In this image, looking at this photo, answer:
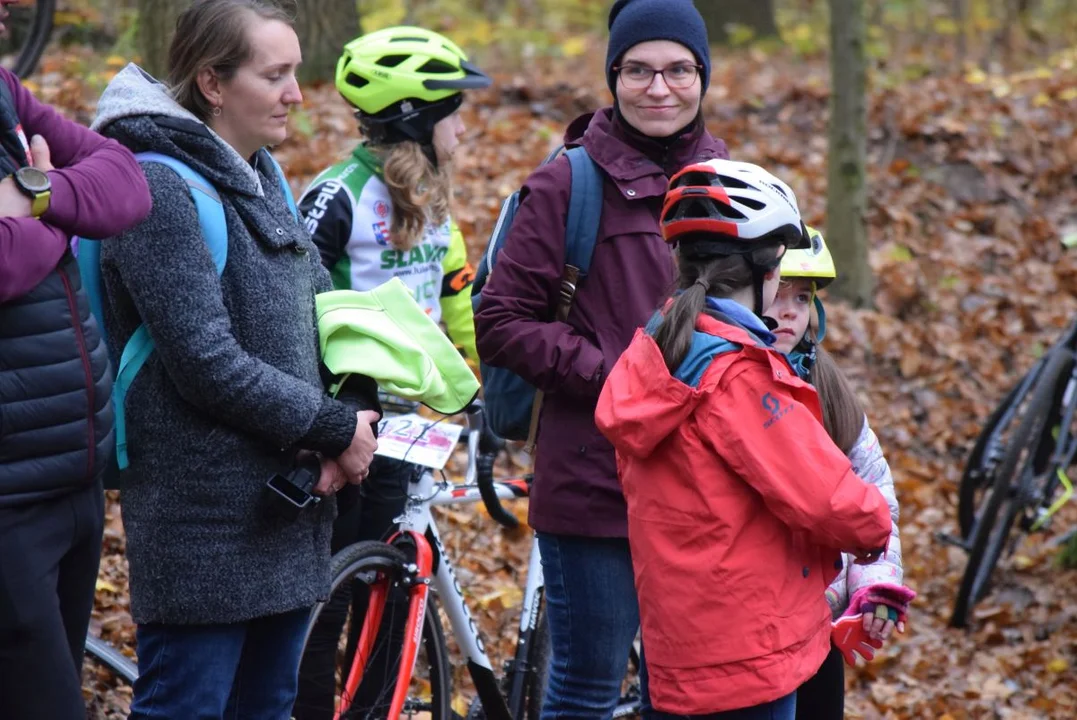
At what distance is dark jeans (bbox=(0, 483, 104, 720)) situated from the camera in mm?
2693

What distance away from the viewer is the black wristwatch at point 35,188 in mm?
2713

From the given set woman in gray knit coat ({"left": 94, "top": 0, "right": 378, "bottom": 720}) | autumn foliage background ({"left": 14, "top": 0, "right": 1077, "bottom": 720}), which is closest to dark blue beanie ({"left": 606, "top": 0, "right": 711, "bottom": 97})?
woman in gray knit coat ({"left": 94, "top": 0, "right": 378, "bottom": 720})

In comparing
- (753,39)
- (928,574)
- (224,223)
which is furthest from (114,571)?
(753,39)

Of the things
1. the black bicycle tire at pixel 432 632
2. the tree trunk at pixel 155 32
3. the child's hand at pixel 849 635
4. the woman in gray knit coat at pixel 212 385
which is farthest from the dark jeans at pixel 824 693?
the tree trunk at pixel 155 32

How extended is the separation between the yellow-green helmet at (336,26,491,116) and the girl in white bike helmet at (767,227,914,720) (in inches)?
56.6

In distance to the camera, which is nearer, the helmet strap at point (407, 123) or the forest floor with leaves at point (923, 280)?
the helmet strap at point (407, 123)

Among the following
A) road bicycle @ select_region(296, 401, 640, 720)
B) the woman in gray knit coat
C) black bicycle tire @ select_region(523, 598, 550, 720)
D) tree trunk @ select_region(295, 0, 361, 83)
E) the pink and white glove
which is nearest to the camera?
the woman in gray knit coat

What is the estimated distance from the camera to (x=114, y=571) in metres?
5.22

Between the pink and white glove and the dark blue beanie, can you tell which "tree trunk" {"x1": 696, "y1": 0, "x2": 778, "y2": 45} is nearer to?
the dark blue beanie

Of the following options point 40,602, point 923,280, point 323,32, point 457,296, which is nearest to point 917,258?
point 923,280

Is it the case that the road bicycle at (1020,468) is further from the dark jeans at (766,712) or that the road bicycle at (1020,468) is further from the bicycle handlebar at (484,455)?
the dark jeans at (766,712)

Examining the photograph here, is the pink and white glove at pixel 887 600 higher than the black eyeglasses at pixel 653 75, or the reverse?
the black eyeglasses at pixel 653 75

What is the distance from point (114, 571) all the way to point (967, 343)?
612 cm

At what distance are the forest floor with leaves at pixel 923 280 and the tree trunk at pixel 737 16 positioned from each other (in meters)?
1.05
